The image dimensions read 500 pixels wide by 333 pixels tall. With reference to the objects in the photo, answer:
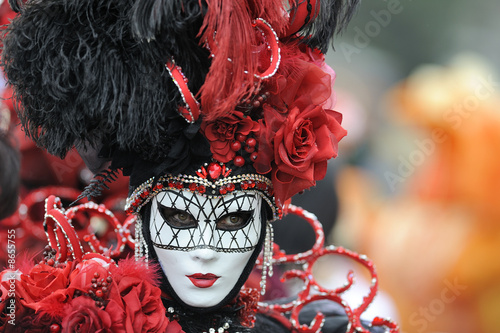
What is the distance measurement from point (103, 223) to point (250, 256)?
1.16 meters

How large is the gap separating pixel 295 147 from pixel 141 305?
54 cm

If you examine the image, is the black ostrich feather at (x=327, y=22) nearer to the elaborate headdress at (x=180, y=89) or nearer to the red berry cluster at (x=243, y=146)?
the elaborate headdress at (x=180, y=89)

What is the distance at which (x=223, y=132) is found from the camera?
1.60 metres

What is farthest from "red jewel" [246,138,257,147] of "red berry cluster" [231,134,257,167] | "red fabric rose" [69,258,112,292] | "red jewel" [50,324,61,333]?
"red jewel" [50,324,61,333]

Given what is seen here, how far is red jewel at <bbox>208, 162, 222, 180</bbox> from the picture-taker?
1599 millimetres

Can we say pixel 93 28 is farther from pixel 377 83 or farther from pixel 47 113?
pixel 377 83

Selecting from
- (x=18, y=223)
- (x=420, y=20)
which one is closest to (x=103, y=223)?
A: (x=18, y=223)

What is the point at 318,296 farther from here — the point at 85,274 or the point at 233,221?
the point at 85,274

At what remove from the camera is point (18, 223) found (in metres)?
2.59

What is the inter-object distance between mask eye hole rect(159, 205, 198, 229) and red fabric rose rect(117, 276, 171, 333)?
174 millimetres

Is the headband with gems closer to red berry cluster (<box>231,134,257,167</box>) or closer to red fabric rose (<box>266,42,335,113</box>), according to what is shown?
red berry cluster (<box>231,134,257,167</box>)

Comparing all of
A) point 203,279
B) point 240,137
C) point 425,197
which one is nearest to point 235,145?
point 240,137

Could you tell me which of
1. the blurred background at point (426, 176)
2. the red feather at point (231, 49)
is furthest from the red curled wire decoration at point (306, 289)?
the blurred background at point (426, 176)

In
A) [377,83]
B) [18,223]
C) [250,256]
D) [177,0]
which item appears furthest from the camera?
[377,83]
